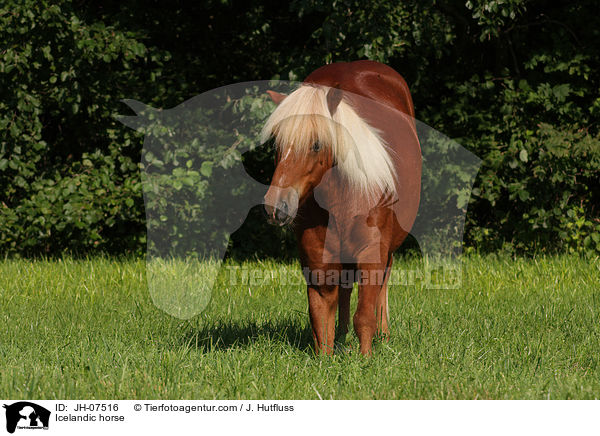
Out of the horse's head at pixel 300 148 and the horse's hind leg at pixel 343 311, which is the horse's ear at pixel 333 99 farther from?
the horse's hind leg at pixel 343 311

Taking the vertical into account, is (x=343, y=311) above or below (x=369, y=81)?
below

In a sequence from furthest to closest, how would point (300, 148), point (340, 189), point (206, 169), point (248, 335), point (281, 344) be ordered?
point (206, 169) < point (248, 335) < point (281, 344) < point (340, 189) < point (300, 148)

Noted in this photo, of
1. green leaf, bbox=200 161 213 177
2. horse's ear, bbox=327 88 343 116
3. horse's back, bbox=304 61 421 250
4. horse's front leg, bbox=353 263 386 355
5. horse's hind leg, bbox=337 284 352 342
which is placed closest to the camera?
horse's ear, bbox=327 88 343 116

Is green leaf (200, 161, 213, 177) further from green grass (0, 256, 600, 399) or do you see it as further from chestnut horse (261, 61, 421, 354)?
chestnut horse (261, 61, 421, 354)

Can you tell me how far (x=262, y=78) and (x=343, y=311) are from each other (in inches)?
193

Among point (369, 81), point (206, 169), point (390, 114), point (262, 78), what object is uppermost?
point (262, 78)

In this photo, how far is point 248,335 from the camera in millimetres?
4367

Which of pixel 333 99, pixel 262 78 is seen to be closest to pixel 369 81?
pixel 333 99

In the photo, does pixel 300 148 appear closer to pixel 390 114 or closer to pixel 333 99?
pixel 333 99

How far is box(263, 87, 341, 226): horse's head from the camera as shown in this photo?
302 centimetres
